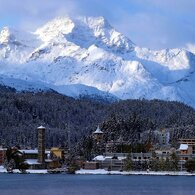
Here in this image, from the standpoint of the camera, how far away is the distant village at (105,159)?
517 feet

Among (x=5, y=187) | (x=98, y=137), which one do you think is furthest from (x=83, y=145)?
(x=5, y=187)

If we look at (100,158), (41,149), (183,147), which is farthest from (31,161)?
(183,147)

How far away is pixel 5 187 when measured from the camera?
106 metres

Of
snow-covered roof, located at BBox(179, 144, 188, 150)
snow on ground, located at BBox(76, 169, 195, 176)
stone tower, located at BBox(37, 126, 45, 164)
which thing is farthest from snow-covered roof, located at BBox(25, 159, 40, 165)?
snow-covered roof, located at BBox(179, 144, 188, 150)

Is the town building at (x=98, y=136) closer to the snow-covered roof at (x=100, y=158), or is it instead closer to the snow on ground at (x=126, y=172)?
the snow-covered roof at (x=100, y=158)

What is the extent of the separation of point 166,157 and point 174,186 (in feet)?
179

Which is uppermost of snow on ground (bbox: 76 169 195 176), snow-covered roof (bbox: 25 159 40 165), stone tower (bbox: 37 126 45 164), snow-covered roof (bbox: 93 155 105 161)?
stone tower (bbox: 37 126 45 164)

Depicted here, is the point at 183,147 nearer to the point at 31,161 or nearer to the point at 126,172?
the point at 126,172

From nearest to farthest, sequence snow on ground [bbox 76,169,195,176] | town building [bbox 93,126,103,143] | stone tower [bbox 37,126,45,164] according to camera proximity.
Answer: snow on ground [bbox 76,169,195,176] → stone tower [bbox 37,126,45,164] → town building [bbox 93,126,103,143]

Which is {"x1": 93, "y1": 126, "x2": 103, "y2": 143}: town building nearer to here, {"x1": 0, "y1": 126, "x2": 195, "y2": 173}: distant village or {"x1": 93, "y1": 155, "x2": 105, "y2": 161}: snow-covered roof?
{"x1": 0, "y1": 126, "x2": 195, "y2": 173}: distant village

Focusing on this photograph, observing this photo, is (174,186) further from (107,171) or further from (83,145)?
(83,145)

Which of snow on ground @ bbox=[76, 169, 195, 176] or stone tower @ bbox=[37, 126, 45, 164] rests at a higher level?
stone tower @ bbox=[37, 126, 45, 164]

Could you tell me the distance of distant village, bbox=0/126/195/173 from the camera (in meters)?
158

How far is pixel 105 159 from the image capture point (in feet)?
558
